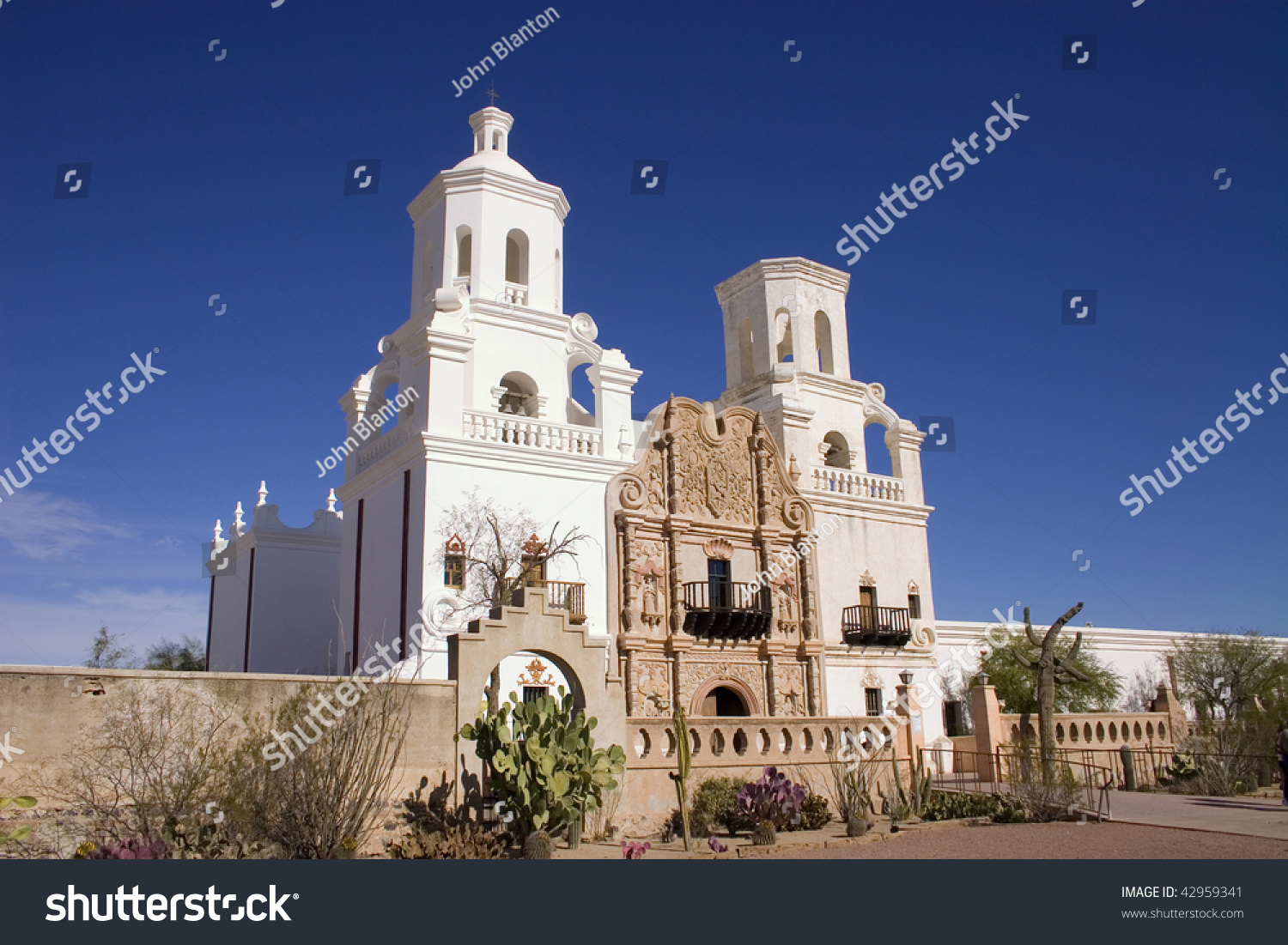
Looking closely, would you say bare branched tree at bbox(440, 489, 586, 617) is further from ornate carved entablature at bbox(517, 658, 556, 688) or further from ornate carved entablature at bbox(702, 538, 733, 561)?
ornate carved entablature at bbox(702, 538, 733, 561)

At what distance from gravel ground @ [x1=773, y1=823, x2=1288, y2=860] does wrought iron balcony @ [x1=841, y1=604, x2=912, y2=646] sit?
10.8m

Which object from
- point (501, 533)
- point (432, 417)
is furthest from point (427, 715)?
point (432, 417)

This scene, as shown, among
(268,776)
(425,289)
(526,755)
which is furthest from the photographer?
(425,289)

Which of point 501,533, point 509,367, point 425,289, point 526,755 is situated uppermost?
point 425,289

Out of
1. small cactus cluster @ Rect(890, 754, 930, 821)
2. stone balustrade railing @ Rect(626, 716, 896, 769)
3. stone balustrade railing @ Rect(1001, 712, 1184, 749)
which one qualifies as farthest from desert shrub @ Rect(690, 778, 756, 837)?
stone balustrade railing @ Rect(1001, 712, 1184, 749)

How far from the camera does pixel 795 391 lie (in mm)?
28547

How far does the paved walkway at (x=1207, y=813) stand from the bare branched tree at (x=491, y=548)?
474 inches

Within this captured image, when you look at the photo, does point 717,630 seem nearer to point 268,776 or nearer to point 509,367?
point 509,367

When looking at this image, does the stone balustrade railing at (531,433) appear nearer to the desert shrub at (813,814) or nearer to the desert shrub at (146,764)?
the desert shrub at (813,814)

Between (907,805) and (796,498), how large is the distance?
10.6 meters

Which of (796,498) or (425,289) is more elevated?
(425,289)

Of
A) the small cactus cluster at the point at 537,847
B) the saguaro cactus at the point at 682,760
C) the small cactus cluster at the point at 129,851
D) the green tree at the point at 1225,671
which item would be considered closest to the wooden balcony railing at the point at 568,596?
the saguaro cactus at the point at 682,760

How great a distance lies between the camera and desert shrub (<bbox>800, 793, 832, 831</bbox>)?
16438 mm

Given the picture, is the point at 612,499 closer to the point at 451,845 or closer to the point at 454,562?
the point at 454,562
